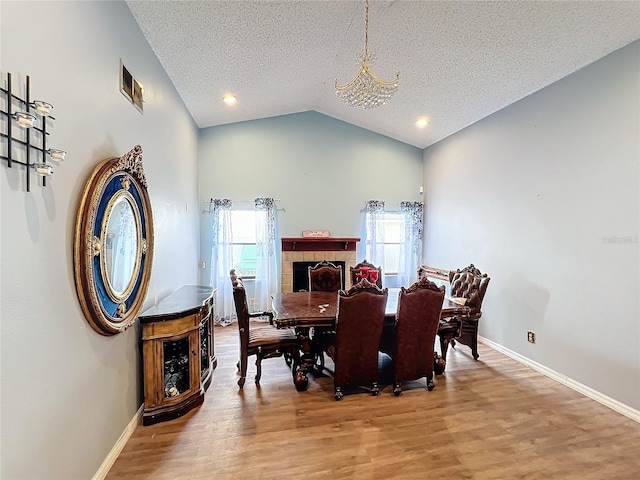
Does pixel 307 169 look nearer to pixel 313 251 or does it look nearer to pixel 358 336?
pixel 313 251

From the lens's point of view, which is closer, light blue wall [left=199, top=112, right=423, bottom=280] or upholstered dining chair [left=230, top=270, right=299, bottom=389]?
upholstered dining chair [left=230, top=270, right=299, bottom=389]

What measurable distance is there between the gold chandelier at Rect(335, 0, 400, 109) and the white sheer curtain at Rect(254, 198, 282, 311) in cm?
291

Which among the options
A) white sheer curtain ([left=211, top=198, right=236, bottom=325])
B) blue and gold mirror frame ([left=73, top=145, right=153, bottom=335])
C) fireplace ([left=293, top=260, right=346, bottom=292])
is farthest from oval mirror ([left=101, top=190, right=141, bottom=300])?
fireplace ([left=293, top=260, right=346, bottom=292])

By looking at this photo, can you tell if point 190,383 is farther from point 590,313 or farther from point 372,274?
point 590,313

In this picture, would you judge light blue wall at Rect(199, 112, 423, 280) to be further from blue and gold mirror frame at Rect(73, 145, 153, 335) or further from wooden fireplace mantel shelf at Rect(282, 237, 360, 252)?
blue and gold mirror frame at Rect(73, 145, 153, 335)

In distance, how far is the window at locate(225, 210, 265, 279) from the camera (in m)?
5.61

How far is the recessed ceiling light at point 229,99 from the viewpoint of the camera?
4.37 m

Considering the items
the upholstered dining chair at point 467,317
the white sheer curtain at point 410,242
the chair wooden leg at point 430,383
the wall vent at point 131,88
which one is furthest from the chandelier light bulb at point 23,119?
the white sheer curtain at point 410,242

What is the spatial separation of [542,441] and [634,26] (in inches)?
130

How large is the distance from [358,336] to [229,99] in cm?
360

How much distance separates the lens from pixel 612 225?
9.52 ft

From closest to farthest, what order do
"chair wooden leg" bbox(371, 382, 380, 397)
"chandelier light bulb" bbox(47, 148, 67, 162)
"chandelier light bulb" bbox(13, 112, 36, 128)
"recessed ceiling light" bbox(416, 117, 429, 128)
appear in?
"chandelier light bulb" bbox(13, 112, 36, 128) < "chandelier light bulb" bbox(47, 148, 67, 162) < "chair wooden leg" bbox(371, 382, 380, 397) < "recessed ceiling light" bbox(416, 117, 429, 128)

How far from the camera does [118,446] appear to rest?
219 cm

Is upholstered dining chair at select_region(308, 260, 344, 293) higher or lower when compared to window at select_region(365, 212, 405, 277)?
lower
